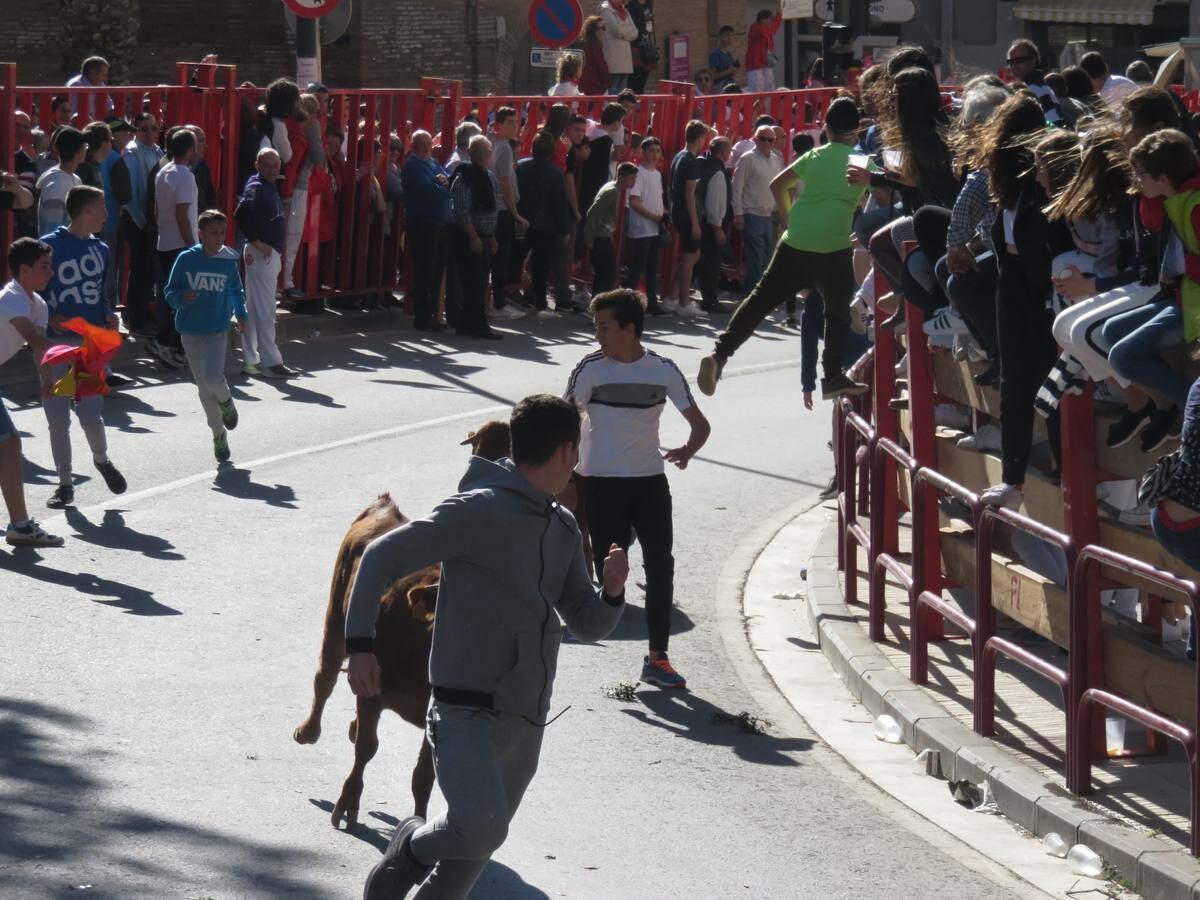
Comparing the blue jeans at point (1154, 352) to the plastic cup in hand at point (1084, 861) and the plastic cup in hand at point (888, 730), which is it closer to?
the plastic cup in hand at point (1084, 861)

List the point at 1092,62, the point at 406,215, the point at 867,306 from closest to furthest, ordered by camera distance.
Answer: the point at 867,306
the point at 1092,62
the point at 406,215

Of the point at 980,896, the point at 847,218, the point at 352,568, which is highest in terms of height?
the point at 847,218

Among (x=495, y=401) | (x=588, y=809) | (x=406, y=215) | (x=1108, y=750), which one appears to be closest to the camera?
(x=588, y=809)

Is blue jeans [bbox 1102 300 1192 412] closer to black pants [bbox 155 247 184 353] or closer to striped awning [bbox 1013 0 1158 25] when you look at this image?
black pants [bbox 155 247 184 353]

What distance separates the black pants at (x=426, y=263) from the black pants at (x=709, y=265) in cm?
355

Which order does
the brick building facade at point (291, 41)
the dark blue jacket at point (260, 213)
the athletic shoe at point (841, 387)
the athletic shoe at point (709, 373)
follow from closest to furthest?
the athletic shoe at point (841, 387) < the athletic shoe at point (709, 373) < the dark blue jacket at point (260, 213) < the brick building facade at point (291, 41)

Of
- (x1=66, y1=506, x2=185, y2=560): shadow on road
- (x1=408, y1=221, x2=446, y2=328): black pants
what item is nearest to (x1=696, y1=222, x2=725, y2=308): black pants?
(x1=408, y1=221, x2=446, y2=328): black pants

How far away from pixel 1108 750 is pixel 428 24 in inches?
1078

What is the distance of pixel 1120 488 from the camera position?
7.90 meters

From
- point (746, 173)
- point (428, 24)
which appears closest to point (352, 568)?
point (746, 173)

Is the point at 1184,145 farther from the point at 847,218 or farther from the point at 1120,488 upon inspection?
the point at 847,218

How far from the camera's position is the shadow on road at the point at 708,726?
8141mm

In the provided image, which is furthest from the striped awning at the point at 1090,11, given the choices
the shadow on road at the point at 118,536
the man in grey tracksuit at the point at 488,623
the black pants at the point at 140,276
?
the man in grey tracksuit at the point at 488,623

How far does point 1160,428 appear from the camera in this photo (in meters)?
6.89
